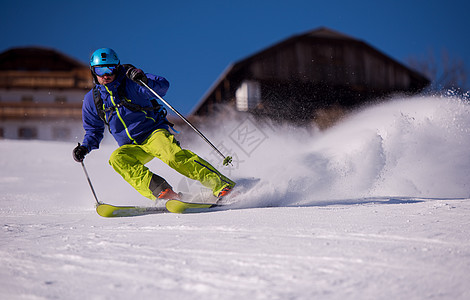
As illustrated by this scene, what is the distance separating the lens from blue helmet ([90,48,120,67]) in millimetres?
3725

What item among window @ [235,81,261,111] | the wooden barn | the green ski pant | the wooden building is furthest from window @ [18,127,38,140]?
the green ski pant

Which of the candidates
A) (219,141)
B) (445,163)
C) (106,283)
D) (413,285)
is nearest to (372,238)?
(413,285)

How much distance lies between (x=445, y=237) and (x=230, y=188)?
Answer: 80.2 inches

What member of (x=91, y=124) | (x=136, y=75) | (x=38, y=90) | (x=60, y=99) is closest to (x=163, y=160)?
(x=136, y=75)

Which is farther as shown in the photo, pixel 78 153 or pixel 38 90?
pixel 38 90

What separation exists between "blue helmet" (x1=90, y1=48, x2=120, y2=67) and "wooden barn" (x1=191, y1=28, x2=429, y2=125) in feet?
50.3

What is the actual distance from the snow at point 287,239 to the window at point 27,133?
2360cm

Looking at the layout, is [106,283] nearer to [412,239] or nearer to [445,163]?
[412,239]

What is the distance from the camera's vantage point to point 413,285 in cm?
151

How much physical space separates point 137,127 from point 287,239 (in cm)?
227

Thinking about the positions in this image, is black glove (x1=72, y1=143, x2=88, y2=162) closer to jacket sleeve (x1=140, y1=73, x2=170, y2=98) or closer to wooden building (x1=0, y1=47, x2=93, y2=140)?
jacket sleeve (x1=140, y1=73, x2=170, y2=98)

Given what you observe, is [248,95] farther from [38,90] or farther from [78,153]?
[78,153]

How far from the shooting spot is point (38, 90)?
89.1 ft

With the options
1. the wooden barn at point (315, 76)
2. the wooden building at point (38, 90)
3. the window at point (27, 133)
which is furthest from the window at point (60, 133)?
the wooden barn at point (315, 76)
